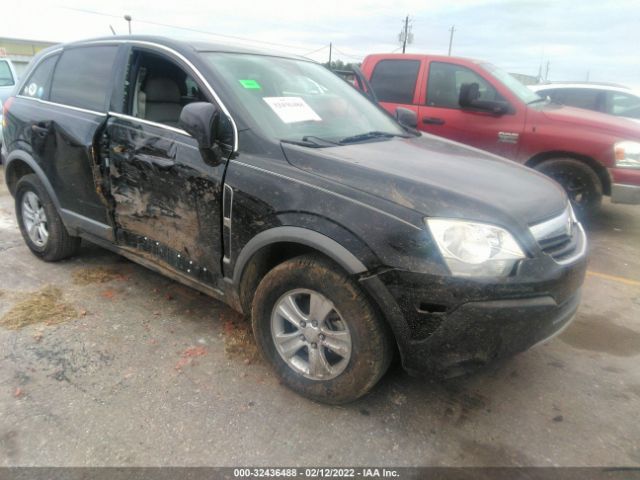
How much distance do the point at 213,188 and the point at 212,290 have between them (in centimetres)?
65

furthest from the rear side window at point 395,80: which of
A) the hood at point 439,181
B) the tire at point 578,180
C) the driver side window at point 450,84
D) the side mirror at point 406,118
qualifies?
the hood at point 439,181

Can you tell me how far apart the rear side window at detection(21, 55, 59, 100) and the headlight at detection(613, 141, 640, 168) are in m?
5.63

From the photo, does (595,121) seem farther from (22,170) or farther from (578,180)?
(22,170)

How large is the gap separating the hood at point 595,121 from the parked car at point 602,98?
244cm

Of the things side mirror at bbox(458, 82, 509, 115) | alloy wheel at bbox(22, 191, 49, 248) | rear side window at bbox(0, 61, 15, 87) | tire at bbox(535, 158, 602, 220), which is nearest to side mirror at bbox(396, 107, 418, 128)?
side mirror at bbox(458, 82, 509, 115)

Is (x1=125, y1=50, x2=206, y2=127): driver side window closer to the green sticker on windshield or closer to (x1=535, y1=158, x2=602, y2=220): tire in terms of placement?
the green sticker on windshield

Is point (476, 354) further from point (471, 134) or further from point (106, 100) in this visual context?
point (471, 134)

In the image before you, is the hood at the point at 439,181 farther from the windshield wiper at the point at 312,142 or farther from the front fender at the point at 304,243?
the front fender at the point at 304,243

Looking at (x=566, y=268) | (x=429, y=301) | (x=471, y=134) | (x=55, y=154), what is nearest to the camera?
(x=429, y=301)

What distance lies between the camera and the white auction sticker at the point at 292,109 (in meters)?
2.73

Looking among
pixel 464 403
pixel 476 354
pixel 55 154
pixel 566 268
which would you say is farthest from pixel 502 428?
pixel 55 154

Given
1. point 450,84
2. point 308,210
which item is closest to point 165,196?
point 308,210

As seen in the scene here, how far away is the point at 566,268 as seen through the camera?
7.25 ft

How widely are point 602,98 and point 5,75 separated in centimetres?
1175
